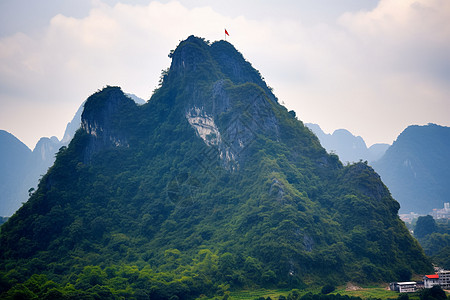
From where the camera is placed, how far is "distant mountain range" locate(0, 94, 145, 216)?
511ft

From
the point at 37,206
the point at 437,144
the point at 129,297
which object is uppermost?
the point at 437,144

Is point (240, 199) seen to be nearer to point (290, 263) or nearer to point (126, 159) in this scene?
point (290, 263)

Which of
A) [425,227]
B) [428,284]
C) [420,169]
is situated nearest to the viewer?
[428,284]

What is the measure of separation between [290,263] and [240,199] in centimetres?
1176

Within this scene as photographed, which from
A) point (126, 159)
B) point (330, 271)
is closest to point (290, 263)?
point (330, 271)

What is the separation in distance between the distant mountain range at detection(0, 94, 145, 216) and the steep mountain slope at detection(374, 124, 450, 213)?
84.1 m

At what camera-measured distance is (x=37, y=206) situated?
2160 inches

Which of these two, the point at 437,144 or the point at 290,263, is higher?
the point at 437,144

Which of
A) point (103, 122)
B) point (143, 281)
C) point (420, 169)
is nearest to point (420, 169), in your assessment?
point (420, 169)

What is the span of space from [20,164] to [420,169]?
130 m

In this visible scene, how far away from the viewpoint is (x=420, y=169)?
152875 mm

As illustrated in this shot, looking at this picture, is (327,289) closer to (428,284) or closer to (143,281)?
(428,284)

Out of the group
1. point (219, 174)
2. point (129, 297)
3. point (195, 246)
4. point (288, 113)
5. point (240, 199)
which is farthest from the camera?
point (288, 113)

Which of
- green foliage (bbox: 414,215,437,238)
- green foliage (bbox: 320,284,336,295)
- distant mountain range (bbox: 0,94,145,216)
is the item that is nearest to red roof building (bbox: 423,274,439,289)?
green foliage (bbox: 320,284,336,295)
